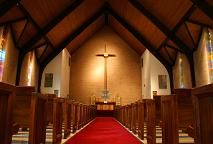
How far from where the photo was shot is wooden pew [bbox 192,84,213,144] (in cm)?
141

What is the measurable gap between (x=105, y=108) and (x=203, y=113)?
A: 12.6 metres

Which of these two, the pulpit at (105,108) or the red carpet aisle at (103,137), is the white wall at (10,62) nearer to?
the red carpet aisle at (103,137)

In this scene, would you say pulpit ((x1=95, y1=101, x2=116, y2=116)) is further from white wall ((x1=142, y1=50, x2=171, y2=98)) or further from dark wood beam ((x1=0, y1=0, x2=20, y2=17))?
dark wood beam ((x1=0, y1=0, x2=20, y2=17))

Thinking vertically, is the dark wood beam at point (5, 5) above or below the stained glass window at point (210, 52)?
above

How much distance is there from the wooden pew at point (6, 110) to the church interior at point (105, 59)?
88 cm

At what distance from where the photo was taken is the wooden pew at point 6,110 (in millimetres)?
1626

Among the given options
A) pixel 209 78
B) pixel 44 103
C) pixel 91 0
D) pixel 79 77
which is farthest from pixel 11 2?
pixel 79 77

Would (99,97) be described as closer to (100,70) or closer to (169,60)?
(100,70)

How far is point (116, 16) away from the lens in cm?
1290

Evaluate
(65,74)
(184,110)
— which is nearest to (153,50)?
(65,74)

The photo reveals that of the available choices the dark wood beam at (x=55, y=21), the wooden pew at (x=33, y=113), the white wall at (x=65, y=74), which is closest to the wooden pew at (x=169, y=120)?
the wooden pew at (x=33, y=113)

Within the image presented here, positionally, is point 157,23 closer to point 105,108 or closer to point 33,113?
point 105,108

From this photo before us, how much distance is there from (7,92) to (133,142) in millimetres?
2477

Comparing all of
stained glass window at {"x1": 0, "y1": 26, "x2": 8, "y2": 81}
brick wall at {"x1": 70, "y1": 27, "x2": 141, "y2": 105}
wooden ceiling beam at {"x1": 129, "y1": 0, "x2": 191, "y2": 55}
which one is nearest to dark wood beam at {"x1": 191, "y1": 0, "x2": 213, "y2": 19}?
wooden ceiling beam at {"x1": 129, "y1": 0, "x2": 191, "y2": 55}
